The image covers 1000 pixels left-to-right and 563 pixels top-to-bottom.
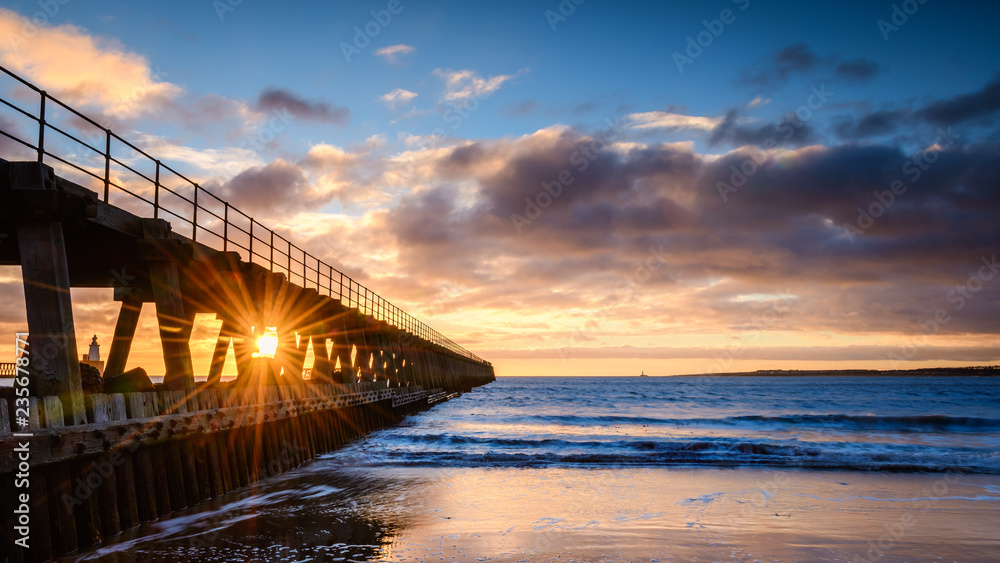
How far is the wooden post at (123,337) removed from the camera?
14.5 m

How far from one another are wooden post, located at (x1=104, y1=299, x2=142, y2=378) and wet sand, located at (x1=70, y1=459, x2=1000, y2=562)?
4799 mm

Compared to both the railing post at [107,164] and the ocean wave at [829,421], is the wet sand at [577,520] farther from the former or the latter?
the ocean wave at [829,421]

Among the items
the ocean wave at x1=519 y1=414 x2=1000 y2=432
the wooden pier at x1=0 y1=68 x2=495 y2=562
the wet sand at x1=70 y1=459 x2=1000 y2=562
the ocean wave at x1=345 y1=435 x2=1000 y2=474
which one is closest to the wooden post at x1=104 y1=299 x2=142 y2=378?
the wooden pier at x1=0 y1=68 x2=495 y2=562

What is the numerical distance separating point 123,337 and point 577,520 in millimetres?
11184

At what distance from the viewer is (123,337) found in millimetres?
14898

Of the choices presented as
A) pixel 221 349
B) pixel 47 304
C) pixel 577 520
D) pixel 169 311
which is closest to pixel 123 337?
pixel 221 349

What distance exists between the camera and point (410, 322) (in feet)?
125

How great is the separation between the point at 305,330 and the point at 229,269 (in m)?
7.82

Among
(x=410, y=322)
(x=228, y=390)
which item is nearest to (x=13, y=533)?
(x=228, y=390)

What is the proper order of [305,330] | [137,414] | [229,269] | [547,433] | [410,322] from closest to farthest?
[137,414] → [229,269] → [305,330] → [547,433] → [410,322]

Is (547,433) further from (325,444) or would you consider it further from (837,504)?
(837,504)

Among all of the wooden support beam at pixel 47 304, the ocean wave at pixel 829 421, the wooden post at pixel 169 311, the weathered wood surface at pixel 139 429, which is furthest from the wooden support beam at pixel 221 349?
the ocean wave at pixel 829 421

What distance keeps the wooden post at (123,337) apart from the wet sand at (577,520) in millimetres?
4799

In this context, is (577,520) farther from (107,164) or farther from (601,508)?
(107,164)
